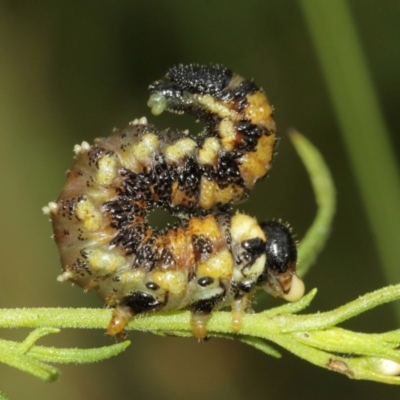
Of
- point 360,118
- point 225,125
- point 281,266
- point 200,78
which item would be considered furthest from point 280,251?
point 360,118

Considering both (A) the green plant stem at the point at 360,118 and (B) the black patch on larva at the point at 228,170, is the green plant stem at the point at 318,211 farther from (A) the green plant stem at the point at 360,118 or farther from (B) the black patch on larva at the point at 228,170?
(A) the green plant stem at the point at 360,118

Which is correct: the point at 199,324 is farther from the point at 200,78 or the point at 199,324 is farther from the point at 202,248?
the point at 200,78

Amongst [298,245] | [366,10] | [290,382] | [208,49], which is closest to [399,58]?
[366,10]

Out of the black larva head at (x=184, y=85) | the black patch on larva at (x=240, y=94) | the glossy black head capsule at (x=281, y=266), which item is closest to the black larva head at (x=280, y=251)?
the glossy black head capsule at (x=281, y=266)

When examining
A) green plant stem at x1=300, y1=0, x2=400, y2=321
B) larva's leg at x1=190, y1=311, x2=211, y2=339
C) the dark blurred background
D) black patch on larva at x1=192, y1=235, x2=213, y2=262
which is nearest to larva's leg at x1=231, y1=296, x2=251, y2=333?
larva's leg at x1=190, y1=311, x2=211, y2=339

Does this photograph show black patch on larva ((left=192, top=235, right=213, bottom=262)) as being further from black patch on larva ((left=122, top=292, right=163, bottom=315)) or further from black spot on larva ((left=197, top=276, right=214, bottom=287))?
black patch on larva ((left=122, top=292, right=163, bottom=315))

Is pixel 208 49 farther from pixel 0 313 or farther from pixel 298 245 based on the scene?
pixel 0 313
